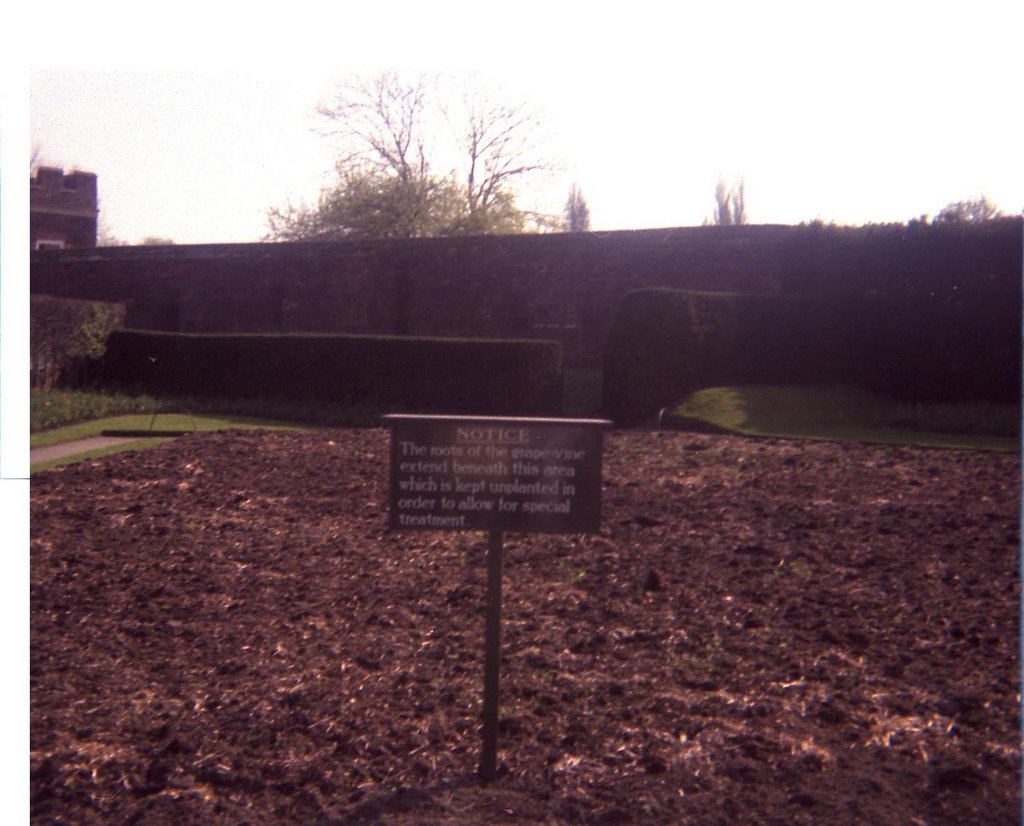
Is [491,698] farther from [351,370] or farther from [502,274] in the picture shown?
[502,274]

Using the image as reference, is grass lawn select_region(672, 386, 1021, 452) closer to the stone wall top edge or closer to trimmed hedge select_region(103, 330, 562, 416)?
trimmed hedge select_region(103, 330, 562, 416)

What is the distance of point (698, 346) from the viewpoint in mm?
16422

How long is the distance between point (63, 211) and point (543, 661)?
86.3 ft

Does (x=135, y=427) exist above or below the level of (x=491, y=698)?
above

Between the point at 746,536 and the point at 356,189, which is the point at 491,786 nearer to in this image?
the point at 746,536

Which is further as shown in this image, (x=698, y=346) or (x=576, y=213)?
(x=576, y=213)

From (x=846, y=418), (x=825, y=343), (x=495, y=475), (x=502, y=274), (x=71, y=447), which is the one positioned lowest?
(x=71, y=447)

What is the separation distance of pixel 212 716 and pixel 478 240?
17977 millimetres

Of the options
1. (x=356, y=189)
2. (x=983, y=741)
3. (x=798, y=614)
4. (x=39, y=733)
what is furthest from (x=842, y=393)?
(x=356, y=189)

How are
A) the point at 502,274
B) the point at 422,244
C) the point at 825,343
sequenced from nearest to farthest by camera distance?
the point at 825,343, the point at 502,274, the point at 422,244

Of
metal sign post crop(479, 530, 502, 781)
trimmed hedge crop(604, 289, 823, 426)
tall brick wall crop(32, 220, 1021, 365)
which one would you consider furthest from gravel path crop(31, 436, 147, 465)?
tall brick wall crop(32, 220, 1021, 365)

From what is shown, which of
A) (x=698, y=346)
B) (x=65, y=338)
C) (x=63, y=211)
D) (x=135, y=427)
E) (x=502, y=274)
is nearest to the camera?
(x=135, y=427)

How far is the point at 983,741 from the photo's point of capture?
453cm

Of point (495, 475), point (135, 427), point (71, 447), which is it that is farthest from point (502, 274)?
point (495, 475)
